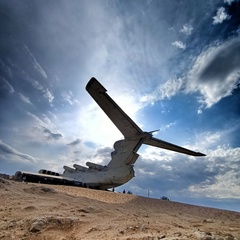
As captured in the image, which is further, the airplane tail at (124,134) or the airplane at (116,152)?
the airplane at (116,152)

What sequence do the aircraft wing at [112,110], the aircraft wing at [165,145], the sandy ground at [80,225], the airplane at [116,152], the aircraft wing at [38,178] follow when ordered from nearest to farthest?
1. the sandy ground at [80,225]
2. the aircraft wing at [112,110]
3. the airplane at [116,152]
4. the aircraft wing at [38,178]
5. the aircraft wing at [165,145]

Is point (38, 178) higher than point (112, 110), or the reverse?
point (112, 110)

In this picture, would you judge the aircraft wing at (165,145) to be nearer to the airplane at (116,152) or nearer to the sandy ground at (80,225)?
the airplane at (116,152)

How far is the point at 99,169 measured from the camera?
79.5ft

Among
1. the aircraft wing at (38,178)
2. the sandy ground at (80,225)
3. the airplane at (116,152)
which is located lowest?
the sandy ground at (80,225)

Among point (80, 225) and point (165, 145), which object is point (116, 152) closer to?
point (165, 145)

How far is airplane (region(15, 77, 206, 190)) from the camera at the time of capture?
19.2 metres

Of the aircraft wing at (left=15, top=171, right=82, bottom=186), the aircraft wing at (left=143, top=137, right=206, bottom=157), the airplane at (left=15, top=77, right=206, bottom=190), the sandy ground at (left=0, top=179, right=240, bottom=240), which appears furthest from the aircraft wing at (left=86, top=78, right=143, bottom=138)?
the sandy ground at (left=0, top=179, right=240, bottom=240)

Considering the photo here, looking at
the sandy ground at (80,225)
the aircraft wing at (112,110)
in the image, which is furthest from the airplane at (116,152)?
the sandy ground at (80,225)

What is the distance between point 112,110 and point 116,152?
210 inches

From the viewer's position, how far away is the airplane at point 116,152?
19.2 meters

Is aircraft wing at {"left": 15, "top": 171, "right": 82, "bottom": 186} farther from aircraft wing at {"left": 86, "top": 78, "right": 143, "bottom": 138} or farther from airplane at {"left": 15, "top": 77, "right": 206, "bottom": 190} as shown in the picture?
aircraft wing at {"left": 86, "top": 78, "right": 143, "bottom": 138}

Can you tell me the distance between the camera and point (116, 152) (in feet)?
75.2

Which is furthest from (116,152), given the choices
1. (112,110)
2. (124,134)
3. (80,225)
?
(80,225)
